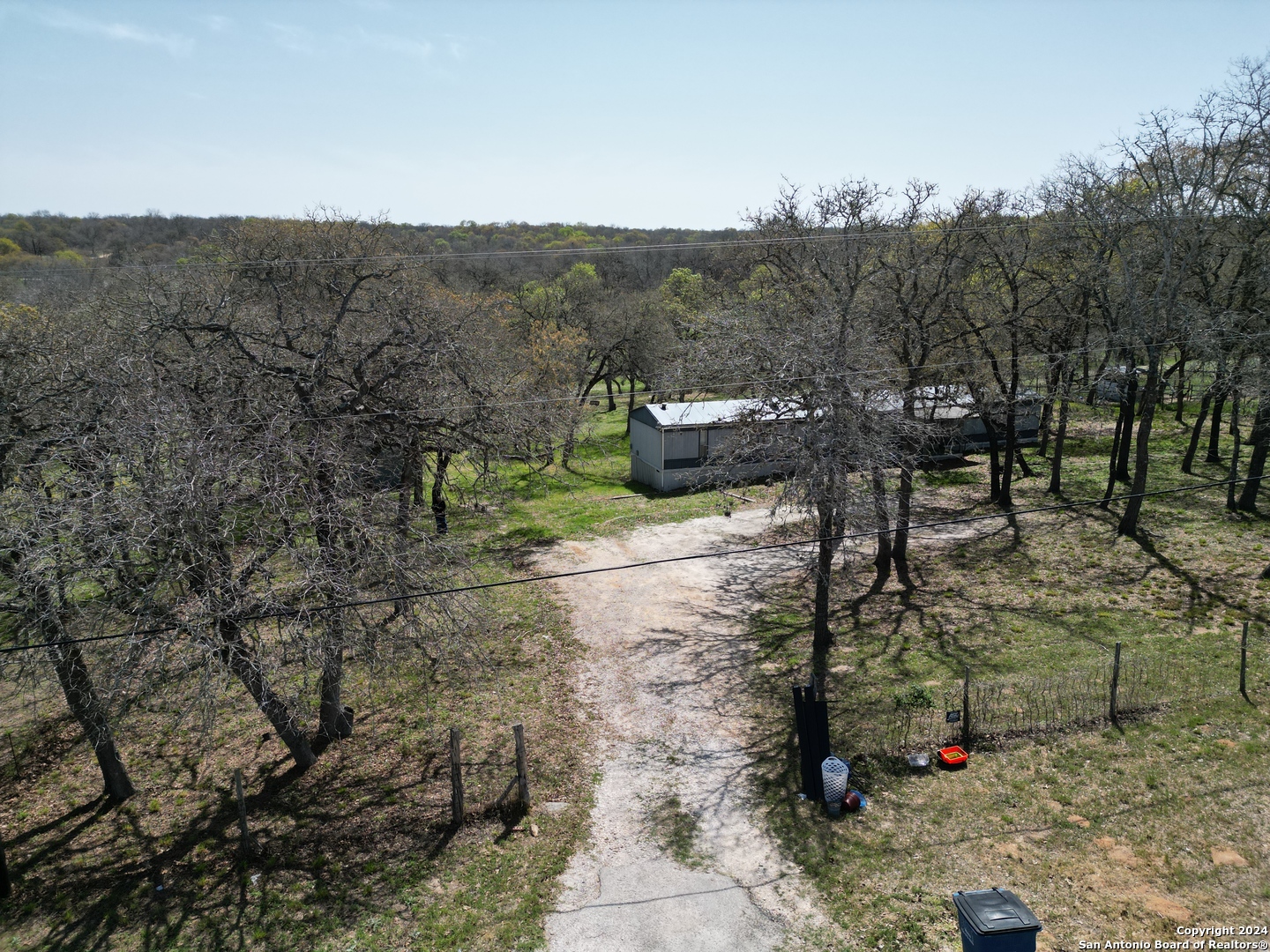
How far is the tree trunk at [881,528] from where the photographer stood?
42.1ft

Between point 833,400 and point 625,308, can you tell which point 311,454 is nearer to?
point 833,400

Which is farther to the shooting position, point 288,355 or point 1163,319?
point 1163,319

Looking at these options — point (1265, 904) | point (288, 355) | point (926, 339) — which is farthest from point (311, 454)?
point (926, 339)

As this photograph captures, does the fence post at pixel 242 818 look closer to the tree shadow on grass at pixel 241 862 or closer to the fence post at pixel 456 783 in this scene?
the tree shadow on grass at pixel 241 862

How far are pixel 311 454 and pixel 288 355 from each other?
401cm

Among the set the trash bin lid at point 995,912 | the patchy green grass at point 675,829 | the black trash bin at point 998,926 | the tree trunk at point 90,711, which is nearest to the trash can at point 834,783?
the patchy green grass at point 675,829

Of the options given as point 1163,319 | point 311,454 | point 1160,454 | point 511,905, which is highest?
point 1163,319

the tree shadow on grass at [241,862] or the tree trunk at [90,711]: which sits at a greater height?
the tree trunk at [90,711]

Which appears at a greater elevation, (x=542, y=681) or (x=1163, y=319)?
(x=1163, y=319)

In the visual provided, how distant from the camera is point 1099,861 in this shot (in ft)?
26.3

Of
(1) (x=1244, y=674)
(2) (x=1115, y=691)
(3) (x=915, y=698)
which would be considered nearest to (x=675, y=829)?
→ (3) (x=915, y=698)

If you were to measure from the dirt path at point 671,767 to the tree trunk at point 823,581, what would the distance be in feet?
4.54

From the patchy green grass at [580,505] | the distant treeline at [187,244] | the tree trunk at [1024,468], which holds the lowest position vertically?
the patchy green grass at [580,505]

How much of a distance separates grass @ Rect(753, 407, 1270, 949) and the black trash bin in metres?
1.13
